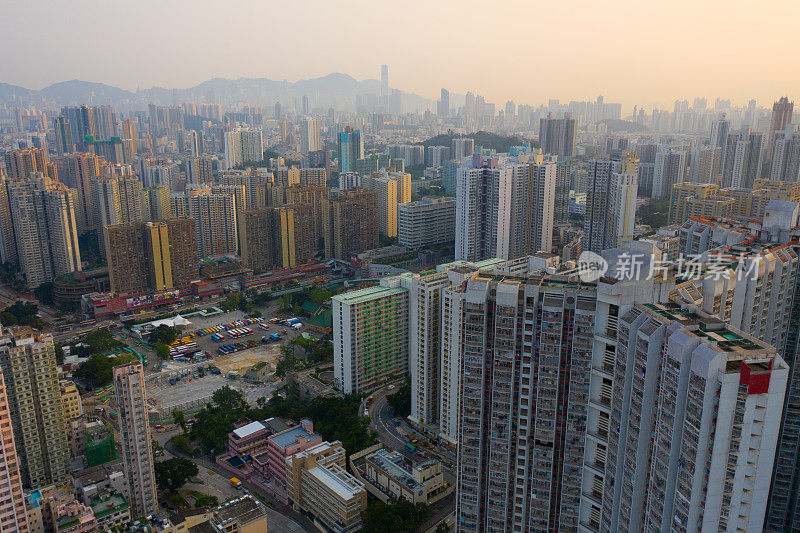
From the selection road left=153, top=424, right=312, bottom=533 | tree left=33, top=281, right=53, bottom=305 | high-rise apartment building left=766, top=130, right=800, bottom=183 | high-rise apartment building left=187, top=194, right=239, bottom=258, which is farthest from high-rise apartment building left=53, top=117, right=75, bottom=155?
high-rise apartment building left=766, top=130, right=800, bottom=183

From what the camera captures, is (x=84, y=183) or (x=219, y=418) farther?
(x=84, y=183)

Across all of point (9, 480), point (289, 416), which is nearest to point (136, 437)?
point (9, 480)

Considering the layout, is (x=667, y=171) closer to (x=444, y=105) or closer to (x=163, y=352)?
(x=163, y=352)

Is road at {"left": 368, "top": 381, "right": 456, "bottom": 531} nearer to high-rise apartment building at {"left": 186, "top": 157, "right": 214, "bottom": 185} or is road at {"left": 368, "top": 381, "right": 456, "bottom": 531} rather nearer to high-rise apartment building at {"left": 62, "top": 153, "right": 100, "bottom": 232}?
high-rise apartment building at {"left": 62, "top": 153, "right": 100, "bottom": 232}

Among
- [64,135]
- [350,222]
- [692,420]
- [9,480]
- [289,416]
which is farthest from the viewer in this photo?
[64,135]

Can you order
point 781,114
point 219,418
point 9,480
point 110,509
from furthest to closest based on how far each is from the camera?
1. point 781,114
2. point 219,418
3. point 110,509
4. point 9,480

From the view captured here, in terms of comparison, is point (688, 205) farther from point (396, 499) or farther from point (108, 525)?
point (108, 525)
